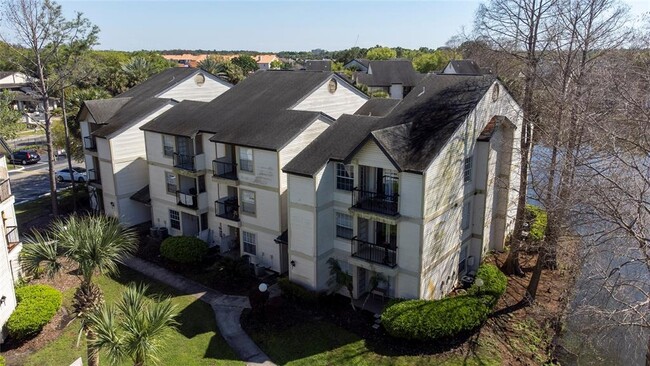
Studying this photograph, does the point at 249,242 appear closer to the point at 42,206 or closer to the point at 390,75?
the point at 42,206

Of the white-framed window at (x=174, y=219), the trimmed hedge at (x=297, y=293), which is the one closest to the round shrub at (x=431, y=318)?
the trimmed hedge at (x=297, y=293)

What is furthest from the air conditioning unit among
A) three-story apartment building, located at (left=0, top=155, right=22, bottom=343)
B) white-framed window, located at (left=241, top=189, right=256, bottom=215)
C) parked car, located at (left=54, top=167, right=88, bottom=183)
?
parked car, located at (left=54, top=167, right=88, bottom=183)

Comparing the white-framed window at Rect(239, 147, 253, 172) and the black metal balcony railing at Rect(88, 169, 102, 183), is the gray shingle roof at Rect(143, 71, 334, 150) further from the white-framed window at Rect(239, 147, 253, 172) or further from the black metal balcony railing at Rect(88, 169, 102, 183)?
the black metal balcony railing at Rect(88, 169, 102, 183)

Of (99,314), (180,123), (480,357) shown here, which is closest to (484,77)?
(480,357)

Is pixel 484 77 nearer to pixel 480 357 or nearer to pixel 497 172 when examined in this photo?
pixel 497 172

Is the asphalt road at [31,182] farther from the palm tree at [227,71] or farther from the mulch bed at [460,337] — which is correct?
the mulch bed at [460,337]
